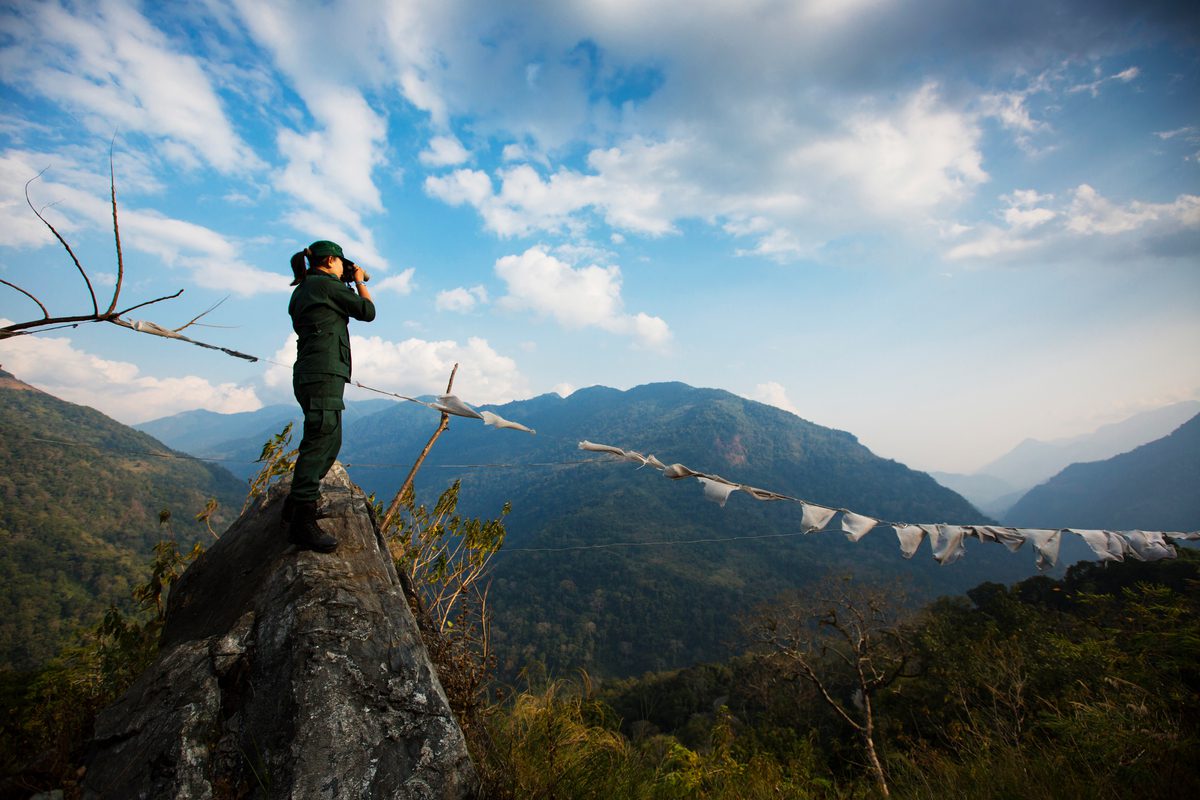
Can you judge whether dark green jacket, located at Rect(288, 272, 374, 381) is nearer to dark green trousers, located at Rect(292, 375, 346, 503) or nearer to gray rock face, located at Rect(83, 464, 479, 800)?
dark green trousers, located at Rect(292, 375, 346, 503)

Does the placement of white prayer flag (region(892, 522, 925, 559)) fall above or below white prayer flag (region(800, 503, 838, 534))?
below

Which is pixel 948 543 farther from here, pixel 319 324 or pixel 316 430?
pixel 319 324

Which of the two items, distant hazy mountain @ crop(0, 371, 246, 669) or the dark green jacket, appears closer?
the dark green jacket

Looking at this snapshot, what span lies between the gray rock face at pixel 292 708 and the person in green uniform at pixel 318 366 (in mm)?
333

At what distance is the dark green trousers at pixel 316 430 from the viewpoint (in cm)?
382

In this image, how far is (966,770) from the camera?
3.93 metres

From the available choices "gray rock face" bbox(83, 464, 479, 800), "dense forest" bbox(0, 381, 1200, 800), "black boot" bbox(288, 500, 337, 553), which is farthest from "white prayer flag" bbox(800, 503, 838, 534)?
"black boot" bbox(288, 500, 337, 553)

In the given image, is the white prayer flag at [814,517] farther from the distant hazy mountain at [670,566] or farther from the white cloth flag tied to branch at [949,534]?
the distant hazy mountain at [670,566]

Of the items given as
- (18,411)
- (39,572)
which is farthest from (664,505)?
(18,411)

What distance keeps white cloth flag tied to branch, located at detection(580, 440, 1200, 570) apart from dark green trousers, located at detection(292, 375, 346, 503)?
2.47 meters

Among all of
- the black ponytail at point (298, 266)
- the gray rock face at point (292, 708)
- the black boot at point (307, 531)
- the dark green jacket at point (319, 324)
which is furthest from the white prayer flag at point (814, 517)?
the black ponytail at point (298, 266)

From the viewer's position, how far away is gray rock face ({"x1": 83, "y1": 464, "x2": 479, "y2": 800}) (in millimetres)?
2785

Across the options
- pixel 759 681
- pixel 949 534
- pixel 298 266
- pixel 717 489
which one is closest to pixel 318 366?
pixel 298 266

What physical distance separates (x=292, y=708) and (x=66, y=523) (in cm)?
10975
